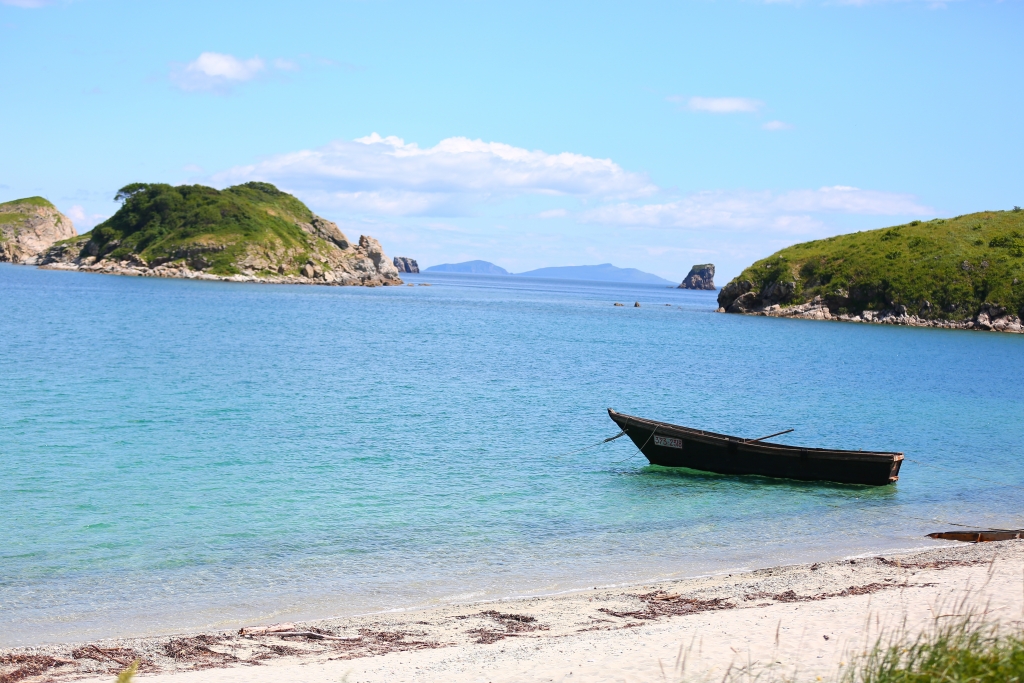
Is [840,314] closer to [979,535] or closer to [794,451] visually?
[794,451]

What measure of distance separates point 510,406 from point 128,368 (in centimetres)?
2226

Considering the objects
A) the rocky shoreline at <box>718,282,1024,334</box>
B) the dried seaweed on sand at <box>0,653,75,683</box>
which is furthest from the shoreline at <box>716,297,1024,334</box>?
the dried seaweed on sand at <box>0,653,75,683</box>

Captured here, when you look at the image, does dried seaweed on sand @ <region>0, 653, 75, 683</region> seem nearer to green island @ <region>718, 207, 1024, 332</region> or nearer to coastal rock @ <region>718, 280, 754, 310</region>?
green island @ <region>718, 207, 1024, 332</region>

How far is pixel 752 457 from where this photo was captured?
26.0m

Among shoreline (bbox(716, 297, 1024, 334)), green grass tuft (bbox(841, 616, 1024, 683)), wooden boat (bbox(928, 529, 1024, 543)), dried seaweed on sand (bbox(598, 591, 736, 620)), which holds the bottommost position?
wooden boat (bbox(928, 529, 1024, 543))

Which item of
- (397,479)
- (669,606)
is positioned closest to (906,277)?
(397,479)

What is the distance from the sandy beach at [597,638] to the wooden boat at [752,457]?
30.3 feet

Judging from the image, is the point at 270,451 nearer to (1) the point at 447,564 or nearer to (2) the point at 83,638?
(1) the point at 447,564

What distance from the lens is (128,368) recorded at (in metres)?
45.4

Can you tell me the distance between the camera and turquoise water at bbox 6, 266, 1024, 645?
632 inches

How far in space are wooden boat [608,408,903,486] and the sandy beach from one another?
9.23 meters

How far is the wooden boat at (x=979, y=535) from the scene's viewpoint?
19866 mm

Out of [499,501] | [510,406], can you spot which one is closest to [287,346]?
[510,406]

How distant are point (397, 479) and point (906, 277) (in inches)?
4821
